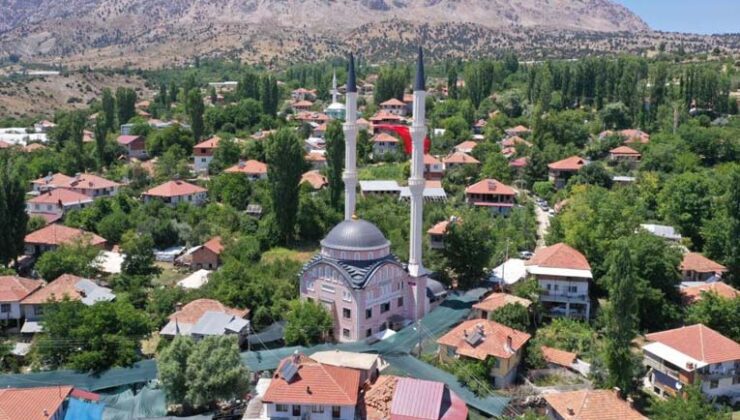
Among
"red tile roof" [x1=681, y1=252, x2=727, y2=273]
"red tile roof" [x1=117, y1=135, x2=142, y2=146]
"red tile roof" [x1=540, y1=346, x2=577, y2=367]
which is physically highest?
"red tile roof" [x1=117, y1=135, x2=142, y2=146]

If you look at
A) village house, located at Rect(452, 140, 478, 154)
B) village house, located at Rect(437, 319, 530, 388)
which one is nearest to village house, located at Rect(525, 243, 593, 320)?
village house, located at Rect(437, 319, 530, 388)

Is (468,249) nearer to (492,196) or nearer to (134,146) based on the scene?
(492,196)

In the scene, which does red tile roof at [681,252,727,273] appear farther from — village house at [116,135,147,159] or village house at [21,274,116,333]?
village house at [116,135,147,159]

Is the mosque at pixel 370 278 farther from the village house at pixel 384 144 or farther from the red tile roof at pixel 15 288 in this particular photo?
the village house at pixel 384 144

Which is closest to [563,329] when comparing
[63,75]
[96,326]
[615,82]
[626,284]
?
[626,284]

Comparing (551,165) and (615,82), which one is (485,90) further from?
(551,165)

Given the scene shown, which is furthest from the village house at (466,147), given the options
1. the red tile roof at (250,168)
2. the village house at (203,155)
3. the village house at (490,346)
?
the village house at (490,346)
